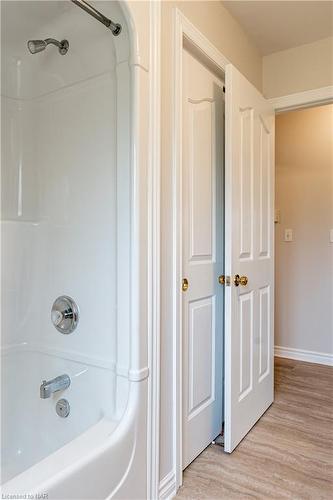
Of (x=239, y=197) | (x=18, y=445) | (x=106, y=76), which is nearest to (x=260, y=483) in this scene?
(x=18, y=445)

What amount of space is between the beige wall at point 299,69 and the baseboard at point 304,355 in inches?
90.5

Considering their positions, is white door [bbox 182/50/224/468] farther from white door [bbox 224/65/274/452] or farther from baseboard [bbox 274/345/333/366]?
baseboard [bbox 274/345/333/366]

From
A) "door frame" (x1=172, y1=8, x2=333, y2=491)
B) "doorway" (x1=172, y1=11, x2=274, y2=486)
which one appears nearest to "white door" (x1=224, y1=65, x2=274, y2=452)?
"doorway" (x1=172, y1=11, x2=274, y2=486)

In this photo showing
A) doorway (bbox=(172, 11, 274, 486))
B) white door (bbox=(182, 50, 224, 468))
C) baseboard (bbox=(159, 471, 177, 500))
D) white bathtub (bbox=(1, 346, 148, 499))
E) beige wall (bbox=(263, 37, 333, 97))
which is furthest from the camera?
beige wall (bbox=(263, 37, 333, 97))

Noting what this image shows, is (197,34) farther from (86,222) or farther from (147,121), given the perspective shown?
(86,222)

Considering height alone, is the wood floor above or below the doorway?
below

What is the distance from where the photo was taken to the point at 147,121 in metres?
1.33

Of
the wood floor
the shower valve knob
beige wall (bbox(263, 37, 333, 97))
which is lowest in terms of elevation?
the wood floor

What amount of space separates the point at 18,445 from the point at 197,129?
5.82 feet

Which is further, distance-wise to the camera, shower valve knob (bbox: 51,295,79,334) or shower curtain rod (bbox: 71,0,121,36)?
shower valve knob (bbox: 51,295,79,334)

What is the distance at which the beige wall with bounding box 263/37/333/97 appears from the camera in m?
2.22

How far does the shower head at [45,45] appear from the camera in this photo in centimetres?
151

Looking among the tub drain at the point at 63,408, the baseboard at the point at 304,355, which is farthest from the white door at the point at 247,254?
the baseboard at the point at 304,355

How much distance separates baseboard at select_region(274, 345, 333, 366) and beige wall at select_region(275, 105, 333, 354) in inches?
1.5
